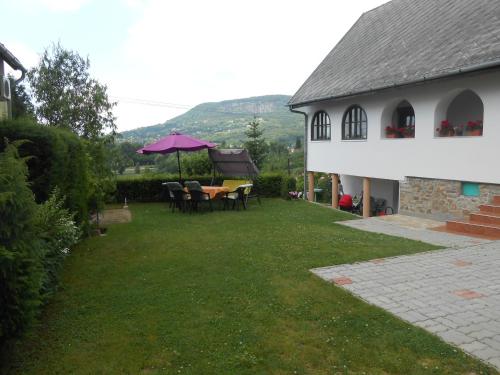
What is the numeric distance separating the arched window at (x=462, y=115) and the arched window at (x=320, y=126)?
455 centimetres

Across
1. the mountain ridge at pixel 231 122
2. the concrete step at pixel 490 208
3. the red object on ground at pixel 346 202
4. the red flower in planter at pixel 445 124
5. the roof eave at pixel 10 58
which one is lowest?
the red object on ground at pixel 346 202

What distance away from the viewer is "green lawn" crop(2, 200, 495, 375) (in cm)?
332

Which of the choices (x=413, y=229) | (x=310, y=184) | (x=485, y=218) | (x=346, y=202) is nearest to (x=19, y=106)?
(x=310, y=184)

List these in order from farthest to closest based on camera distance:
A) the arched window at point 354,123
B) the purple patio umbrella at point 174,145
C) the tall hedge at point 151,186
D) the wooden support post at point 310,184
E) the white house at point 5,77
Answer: the wooden support post at point 310,184, the tall hedge at point 151,186, the arched window at point 354,123, the purple patio umbrella at point 174,145, the white house at point 5,77

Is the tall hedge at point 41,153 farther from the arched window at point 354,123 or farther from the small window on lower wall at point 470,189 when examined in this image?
the arched window at point 354,123

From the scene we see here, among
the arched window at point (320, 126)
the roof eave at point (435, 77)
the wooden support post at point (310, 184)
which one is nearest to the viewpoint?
the roof eave at point (435, 77)

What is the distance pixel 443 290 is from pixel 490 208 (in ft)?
17.4

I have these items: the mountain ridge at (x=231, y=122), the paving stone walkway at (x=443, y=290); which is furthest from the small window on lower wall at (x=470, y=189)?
the mountain ridge at (x=231, y=122)

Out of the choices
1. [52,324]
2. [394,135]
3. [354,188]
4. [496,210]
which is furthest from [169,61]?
[52,324]

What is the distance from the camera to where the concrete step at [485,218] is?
8.70 meters

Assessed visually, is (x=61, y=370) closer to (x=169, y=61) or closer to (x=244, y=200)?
(x=244, y=200)

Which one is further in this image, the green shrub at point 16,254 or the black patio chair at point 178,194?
the black patio chair at point 178,194

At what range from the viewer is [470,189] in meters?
10.1

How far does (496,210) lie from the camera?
→ 9.02 metres
